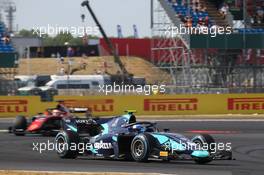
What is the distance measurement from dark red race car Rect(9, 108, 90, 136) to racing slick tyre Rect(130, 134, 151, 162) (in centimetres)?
915

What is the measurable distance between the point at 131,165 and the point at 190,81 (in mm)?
28616

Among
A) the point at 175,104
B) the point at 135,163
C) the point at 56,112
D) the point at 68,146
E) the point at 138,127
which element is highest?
the point at 138,127

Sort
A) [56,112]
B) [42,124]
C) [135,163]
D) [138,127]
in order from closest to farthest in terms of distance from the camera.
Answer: [135,163] < [138,127] < [42,124] < [56,112]

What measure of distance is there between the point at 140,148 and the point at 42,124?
9.51 meters

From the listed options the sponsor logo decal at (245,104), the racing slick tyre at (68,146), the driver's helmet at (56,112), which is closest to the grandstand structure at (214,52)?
the sponsor logo decal at (245,104)

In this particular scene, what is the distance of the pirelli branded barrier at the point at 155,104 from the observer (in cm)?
3728

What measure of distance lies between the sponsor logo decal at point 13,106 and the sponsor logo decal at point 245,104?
33.8ft

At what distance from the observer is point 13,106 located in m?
37.7

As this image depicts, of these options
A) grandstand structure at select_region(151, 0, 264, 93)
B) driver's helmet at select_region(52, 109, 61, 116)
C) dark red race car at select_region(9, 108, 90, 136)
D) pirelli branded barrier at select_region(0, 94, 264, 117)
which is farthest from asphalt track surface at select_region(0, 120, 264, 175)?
grandstand structure at select_region(151, 0, 264, 93)

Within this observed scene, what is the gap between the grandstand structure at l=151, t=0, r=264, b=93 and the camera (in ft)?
144

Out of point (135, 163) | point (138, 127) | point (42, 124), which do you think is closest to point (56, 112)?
point (42, 124)

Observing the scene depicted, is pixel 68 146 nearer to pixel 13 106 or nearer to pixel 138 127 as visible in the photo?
pixel 138 127

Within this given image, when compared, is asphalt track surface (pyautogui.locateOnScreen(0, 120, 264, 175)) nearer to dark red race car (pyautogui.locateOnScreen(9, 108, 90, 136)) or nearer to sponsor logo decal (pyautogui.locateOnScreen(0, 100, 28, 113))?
dark red race car (pyautogui.locateOnScreen(9, 108, 90, 136))

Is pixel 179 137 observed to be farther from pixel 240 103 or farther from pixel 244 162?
pixel 240 103
